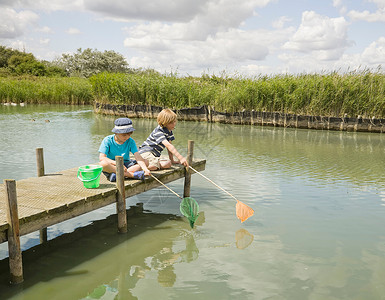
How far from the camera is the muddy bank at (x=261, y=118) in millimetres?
19531

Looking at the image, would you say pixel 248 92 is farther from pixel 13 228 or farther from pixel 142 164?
pixel 13 228

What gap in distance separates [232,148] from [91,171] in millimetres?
8937

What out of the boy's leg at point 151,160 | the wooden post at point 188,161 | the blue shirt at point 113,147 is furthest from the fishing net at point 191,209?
the wooden post at point 188,161

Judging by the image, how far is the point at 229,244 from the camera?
5.47m

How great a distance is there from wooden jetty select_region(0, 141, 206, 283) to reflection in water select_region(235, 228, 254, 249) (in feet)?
5.24

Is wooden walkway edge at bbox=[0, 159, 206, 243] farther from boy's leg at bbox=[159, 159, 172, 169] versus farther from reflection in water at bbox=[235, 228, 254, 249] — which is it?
reflection in water at bbox=[235, 228, 254, 249]

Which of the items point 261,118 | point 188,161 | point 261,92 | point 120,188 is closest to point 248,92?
point 261,92

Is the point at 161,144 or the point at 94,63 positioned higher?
the point at 94,63

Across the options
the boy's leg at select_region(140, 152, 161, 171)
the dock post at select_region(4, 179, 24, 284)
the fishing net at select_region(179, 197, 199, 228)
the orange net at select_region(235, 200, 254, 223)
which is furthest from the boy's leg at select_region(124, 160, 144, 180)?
the dock post at select_region(4, 179, 24, 284)

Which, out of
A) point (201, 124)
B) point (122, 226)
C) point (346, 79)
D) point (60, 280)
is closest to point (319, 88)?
point (346, 79)

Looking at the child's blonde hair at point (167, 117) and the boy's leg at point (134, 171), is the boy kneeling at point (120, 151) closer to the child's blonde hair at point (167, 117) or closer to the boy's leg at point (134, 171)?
the boy's leg at point (134, 171)

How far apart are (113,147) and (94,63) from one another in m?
54.4

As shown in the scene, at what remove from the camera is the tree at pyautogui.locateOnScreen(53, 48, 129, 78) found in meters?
56.4

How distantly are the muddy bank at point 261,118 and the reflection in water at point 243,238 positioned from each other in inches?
607
